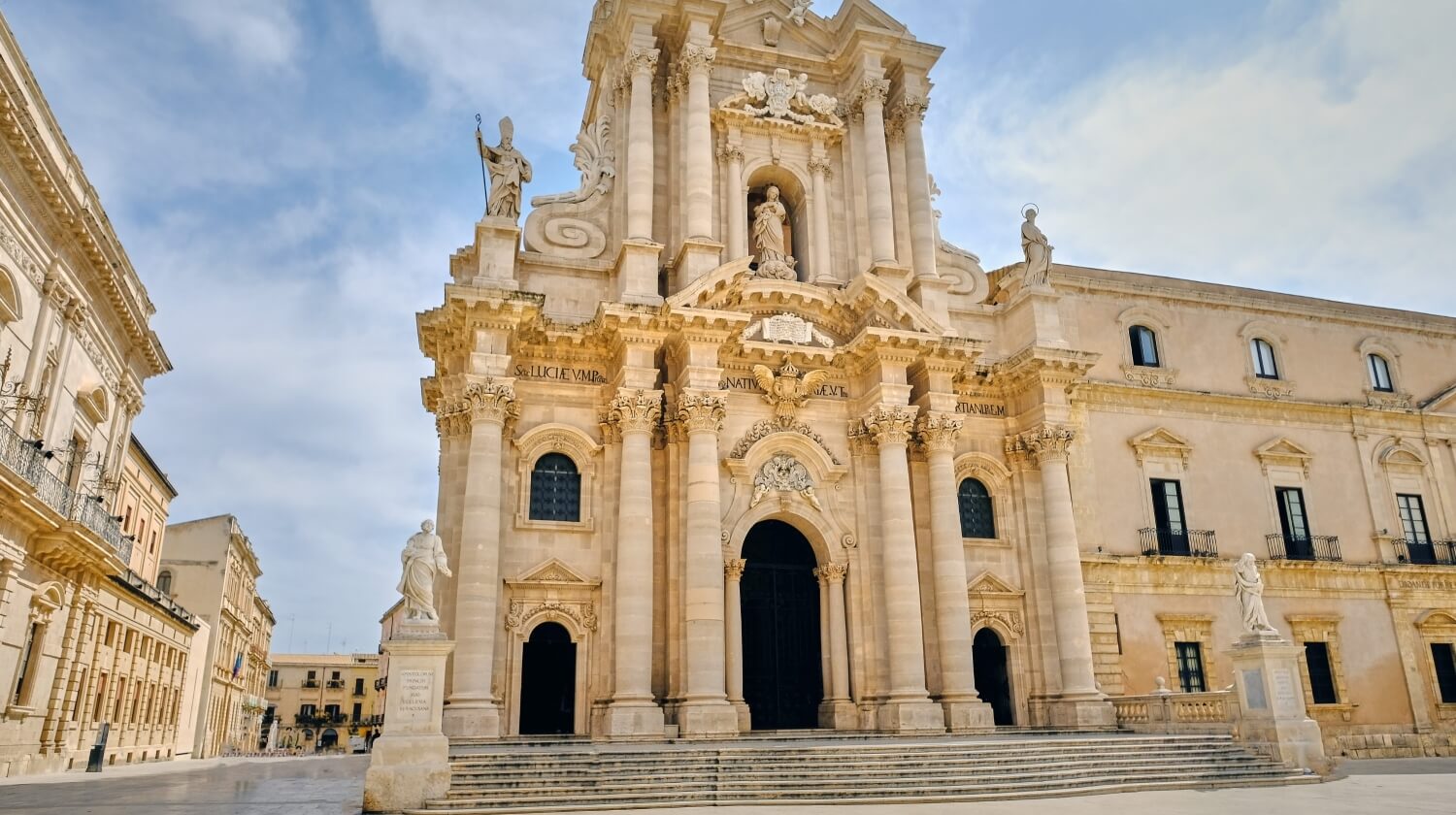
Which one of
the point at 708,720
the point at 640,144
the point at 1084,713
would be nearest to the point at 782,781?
the point at 708,720

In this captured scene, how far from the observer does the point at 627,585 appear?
20.7 meters

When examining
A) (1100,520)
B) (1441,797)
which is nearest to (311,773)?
(1100,520)

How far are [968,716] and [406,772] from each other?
12.3 meters

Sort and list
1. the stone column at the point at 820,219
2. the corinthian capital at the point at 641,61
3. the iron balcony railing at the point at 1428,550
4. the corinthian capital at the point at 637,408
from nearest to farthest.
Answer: the corinthian capital at the point at 637,408, the corinthian capital at the point at 641,61, the stone column at the point at 820,219, the iron balcony railing at the point at 1428,550

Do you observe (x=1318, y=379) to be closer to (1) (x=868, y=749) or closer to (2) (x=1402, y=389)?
(2) (x=1402, y=389)

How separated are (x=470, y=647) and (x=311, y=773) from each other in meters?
7.59

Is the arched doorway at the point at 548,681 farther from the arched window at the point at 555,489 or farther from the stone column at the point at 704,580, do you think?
the stone column at the point at 704,580

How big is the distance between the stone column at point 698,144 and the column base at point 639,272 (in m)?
1.07

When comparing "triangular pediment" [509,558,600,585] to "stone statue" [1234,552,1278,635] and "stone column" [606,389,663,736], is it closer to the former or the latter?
"stone column" [606,389,663,736]

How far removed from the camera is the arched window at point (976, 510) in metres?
25.0

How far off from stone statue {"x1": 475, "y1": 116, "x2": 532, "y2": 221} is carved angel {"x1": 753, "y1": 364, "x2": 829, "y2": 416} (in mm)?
6563

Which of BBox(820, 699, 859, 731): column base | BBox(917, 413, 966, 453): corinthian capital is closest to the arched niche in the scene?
BBox(917, 413, 966, 453): corinthian capital

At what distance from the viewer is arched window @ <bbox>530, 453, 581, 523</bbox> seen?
874 inches

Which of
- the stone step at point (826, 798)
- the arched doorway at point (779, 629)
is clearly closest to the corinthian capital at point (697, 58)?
the arched doorway at point (779, 629)
